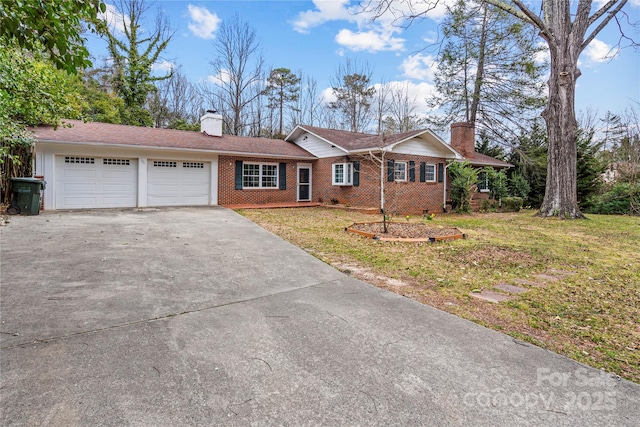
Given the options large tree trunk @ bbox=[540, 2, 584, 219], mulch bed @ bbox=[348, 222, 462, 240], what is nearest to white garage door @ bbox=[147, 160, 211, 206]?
mulch bed @ bbox=[348, 222, 462, 240]

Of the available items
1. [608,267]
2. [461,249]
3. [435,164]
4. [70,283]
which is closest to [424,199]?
[435,164]

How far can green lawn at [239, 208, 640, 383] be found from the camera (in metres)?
2.90

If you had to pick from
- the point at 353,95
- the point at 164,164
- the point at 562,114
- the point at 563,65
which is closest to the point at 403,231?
the point at 562,114

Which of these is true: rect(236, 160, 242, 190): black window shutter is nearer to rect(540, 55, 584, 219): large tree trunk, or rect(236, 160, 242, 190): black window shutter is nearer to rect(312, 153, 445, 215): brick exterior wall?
rect(312, 153, 445, 215): brick exterior wall

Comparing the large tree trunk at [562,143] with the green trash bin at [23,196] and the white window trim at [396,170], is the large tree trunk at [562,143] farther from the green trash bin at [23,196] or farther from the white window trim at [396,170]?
the green trash bin at [23,196]

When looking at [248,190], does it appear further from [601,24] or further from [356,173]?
[601,24]

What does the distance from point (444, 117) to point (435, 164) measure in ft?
30.4

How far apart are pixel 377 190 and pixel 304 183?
14.1ft

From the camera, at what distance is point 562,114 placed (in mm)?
12602

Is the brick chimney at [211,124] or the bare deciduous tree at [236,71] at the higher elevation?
the bare deciduous tree at [236,71]

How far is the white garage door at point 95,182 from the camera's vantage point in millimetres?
11188

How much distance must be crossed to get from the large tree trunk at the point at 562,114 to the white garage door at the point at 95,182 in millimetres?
15978

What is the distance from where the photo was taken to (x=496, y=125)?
21.8 m

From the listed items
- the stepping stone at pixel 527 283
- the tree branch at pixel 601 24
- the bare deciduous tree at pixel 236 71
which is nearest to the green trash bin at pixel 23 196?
the stepping stone at pixel 527 283
